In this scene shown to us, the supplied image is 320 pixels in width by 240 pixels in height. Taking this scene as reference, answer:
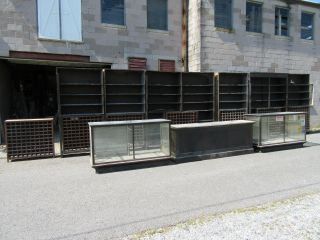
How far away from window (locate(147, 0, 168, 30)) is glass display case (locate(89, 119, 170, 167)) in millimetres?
6719

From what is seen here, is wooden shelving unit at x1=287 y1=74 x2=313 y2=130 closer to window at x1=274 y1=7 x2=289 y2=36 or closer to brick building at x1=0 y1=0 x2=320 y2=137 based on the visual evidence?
brick building at x1=0 y1=0 x2=320 y2=137

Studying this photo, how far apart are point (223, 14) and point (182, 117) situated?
627cm

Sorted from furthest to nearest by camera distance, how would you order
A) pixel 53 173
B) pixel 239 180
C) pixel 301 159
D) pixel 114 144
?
pixel 301 159, pixel 114 144, pixel 53 173, pixel 239 180

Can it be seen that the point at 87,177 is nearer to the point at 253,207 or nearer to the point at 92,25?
the point at 253,207

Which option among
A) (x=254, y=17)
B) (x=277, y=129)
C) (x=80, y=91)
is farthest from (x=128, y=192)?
(x=254, y=17)

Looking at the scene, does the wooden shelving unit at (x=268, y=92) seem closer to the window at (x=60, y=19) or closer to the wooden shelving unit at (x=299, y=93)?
the wooden shelving unit at (x=299, y=93)


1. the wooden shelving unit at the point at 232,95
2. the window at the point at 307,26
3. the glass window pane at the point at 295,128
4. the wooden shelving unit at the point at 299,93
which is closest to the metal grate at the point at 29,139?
the wooden shelving unit at the point at 232,95

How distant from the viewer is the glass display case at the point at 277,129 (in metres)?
8.48

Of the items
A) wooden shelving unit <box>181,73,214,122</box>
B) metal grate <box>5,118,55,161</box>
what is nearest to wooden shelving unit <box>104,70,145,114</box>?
wooden shelving unit <box>181,73,214,122</box>

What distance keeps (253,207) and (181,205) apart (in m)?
1.20

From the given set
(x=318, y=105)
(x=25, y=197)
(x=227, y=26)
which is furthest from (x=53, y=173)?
(x=318, y=105)

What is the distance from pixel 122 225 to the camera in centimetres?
361

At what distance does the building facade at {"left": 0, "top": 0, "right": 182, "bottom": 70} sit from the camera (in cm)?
970

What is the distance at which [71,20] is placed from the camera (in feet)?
34.0
